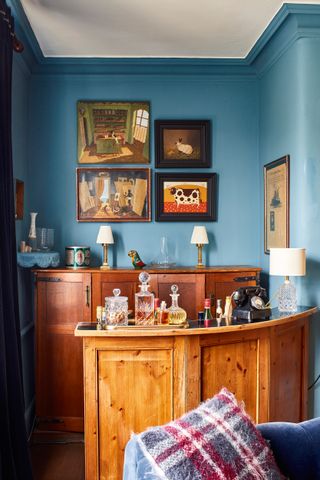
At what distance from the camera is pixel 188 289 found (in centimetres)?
359

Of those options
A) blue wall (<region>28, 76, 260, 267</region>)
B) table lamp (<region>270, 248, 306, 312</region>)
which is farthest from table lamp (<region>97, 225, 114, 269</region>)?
table lamp (<region>270, 248, 306, 312</region>)

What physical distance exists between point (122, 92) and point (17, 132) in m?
0.99

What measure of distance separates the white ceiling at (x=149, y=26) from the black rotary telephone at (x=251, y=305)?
6.06ft

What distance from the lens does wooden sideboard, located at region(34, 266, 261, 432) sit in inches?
141

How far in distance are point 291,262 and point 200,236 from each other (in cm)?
110

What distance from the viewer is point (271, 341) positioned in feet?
8.94

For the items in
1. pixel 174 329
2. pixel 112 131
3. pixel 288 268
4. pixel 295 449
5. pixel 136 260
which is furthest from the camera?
pixel 112 131

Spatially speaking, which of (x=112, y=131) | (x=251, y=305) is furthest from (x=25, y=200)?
(x=251, y=305)

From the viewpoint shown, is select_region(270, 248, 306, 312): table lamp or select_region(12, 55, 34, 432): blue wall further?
select_region(12, 55, 34, 432): blue wall

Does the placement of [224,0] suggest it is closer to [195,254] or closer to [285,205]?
[285,205]

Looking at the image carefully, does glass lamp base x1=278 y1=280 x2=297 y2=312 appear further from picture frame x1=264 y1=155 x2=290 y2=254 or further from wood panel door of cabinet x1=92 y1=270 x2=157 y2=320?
wood panel door of cabinet x1=92 y1=270 x2=157 y2=320

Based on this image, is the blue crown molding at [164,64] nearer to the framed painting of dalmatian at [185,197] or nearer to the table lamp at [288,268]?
the framed painting of dalmatian at [185,197]

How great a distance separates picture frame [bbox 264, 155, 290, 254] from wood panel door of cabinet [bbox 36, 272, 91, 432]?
5.24 ft

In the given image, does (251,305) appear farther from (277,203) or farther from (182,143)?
(182,143)
